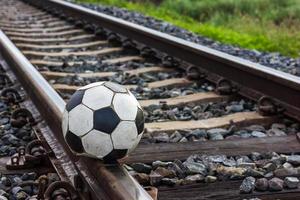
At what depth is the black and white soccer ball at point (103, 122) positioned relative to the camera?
91.2 inches

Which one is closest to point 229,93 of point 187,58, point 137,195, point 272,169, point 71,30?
point 187,58

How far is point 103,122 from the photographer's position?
7.61ft

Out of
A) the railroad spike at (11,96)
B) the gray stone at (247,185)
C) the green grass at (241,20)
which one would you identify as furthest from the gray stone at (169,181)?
the green grass at (241,20)

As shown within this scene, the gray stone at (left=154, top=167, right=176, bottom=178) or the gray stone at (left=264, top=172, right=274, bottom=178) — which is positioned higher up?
the gray stone at (left=264, top=172, right=274, bottom=178)

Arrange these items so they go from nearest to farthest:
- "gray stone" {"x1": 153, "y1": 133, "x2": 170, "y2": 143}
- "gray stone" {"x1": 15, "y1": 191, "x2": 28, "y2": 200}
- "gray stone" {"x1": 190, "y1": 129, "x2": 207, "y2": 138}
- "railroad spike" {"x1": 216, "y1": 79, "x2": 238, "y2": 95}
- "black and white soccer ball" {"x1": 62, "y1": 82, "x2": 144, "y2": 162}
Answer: "black and white soccer ball" {"x1": 62, "y1": 82, "x2": 144, "y2": 162} → "gray stone" {"x1": 15, "y1": 191, "x2": 28, "y2": 200} → "gray stone" {"x1": 153, "y1": 133, "x2": 170, "y2": 143} → "gray stone" {"x1": 190, "y1": 129, "x2": 207, "y2": 138} → "railroad spike" {"x1": 216, "y1": 79, "x2": 238, "y2": 95}

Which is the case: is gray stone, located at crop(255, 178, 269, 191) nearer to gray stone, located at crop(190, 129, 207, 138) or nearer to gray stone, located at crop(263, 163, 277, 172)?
gray stone, located at crop(263, 163, 277, 172)

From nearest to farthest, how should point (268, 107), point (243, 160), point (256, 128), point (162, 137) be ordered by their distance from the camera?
point (243, 160), point (162, 137), point (256, 128), point (268, 107)

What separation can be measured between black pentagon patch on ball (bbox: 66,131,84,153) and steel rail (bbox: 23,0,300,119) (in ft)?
5.98

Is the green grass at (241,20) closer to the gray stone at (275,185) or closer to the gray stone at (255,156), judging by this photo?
the gray stone at (255,156)

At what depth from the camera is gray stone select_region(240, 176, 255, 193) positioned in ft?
8.67

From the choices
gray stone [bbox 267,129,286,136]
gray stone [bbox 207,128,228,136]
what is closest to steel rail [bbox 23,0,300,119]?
gray stone [bbox 267,129,286,136]

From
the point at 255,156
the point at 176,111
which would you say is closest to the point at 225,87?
the point at 176,111

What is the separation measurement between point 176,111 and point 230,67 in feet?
2.66

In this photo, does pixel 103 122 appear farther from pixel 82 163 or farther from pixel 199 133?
pixel 199 133
